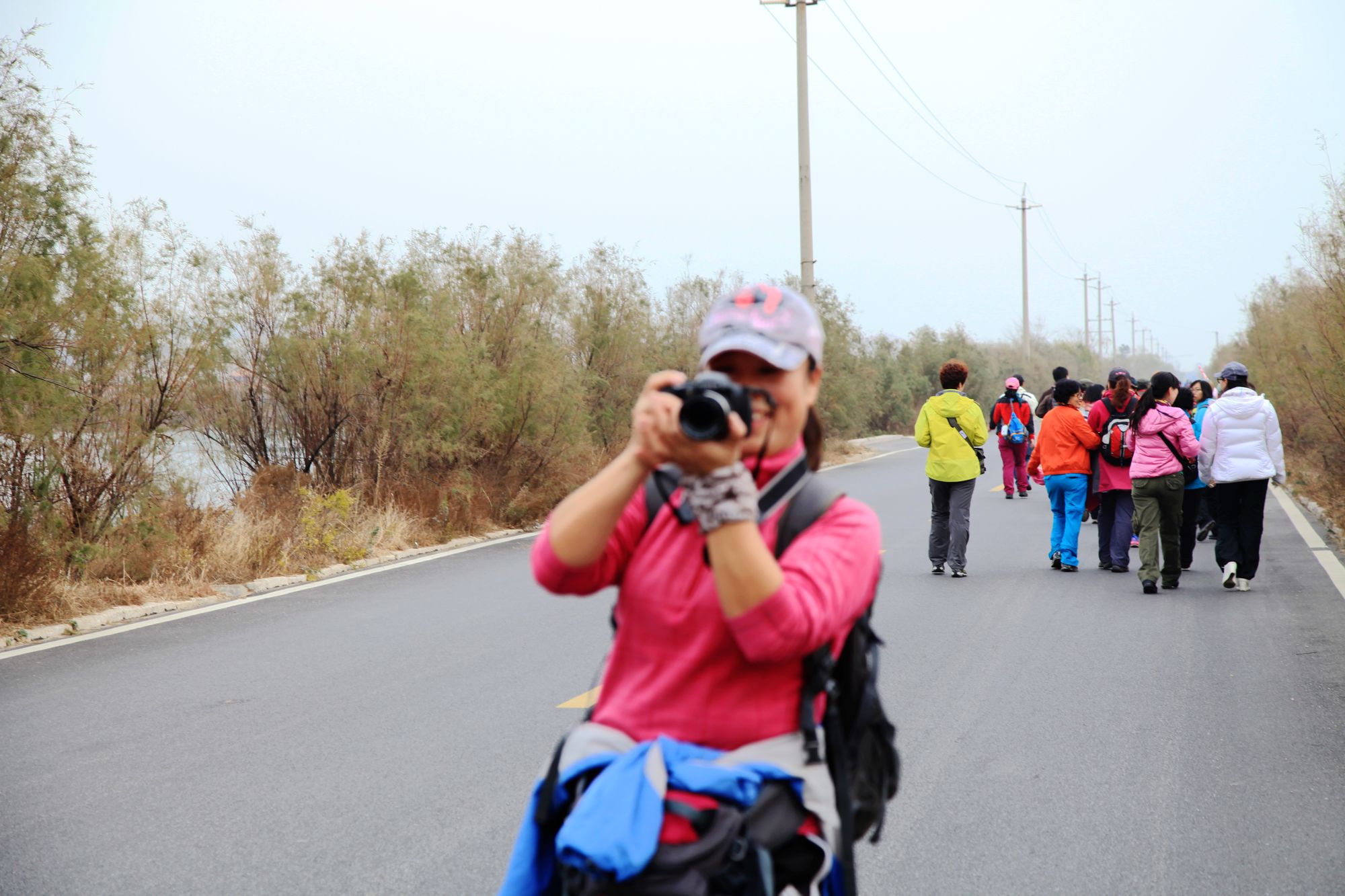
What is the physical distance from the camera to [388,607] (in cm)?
1029

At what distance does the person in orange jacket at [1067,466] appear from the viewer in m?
11.6

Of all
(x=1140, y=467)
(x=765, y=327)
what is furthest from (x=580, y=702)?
(x=1140, y=467)

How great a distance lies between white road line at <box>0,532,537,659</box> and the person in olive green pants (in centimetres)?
741

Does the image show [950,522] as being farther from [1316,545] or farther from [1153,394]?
[1316,545]

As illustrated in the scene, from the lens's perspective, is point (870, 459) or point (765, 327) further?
point (870, 459)

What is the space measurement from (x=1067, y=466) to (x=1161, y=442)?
124cm

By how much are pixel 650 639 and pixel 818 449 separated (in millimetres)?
502

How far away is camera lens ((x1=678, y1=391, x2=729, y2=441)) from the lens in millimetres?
1793

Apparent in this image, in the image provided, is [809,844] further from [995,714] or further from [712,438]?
[995,714]

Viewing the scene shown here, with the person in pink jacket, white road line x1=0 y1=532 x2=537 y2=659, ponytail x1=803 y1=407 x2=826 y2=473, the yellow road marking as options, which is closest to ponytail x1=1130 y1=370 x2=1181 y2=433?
the person in pink jacket

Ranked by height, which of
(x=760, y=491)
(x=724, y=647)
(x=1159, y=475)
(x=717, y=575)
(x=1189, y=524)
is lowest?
(x=1189, y=524)

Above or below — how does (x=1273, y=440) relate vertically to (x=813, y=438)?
below

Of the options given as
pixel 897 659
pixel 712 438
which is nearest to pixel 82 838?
pixel 712 438

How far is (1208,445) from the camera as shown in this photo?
1021 centimetres
